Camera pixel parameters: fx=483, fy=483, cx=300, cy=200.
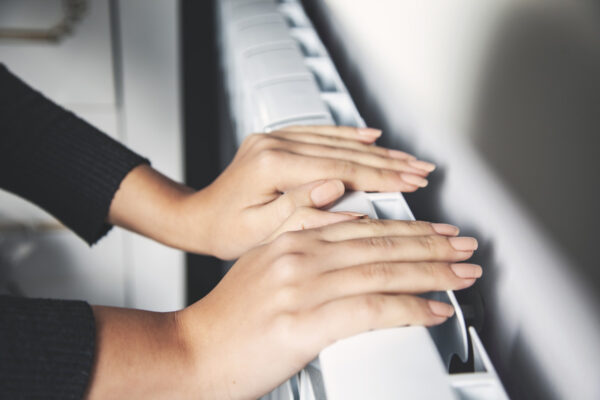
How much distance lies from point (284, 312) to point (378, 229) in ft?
0.30

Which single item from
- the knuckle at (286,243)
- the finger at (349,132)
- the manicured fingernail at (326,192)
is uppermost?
the finger at (349,132)

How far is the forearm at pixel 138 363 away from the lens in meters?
0.36

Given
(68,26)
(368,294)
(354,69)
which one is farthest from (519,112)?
(68,26)

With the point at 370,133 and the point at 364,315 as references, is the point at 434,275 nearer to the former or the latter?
the point at 364,315

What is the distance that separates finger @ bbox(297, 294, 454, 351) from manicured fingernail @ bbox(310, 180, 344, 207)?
0.35 ft

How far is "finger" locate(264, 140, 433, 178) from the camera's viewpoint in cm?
42

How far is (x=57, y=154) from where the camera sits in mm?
640

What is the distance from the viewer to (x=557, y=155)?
261 mm

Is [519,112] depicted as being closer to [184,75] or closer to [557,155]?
[557,155]

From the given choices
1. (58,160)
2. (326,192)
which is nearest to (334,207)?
(326,192)

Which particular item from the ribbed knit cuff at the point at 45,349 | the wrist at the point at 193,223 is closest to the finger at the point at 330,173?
the wrist at the point at 193,223

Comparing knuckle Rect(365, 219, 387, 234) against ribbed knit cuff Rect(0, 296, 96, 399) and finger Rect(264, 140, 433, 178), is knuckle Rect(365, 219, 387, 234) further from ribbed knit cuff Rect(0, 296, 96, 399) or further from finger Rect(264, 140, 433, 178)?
ribbed knit cuff Rect(0, 296, 96, 399)

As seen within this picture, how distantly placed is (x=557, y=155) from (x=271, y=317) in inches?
7.9

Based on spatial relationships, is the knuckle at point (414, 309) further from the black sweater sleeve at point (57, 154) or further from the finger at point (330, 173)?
the black sweater sleeve at point (57, 154)
